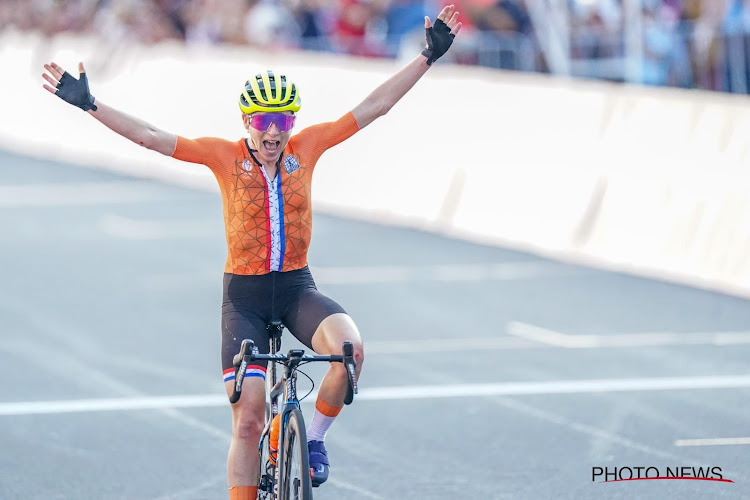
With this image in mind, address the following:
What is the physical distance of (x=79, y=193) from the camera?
898 inches

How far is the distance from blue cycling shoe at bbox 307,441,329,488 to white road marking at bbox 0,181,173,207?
15.3 meters

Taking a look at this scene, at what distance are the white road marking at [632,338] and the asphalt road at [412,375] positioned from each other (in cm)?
3

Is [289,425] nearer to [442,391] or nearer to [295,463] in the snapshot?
[295,463]

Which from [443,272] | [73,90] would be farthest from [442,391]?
[443,272]

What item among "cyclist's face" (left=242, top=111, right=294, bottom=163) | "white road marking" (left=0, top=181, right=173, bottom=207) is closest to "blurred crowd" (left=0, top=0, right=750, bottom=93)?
"white road marking" (left=0, top=181, right=173, bottom=207)

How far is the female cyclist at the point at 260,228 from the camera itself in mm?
6801

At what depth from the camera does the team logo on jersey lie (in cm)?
712

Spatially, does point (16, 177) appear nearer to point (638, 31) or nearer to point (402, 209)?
point (402, 209)

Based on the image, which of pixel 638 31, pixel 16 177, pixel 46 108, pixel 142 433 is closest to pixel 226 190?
pixel 142 433

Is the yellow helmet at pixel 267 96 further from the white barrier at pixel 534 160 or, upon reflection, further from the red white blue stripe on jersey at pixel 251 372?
the white barrier at pixel 534 160

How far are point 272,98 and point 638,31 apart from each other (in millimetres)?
10881

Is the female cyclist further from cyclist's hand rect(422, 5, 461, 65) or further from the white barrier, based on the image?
the white barrier
